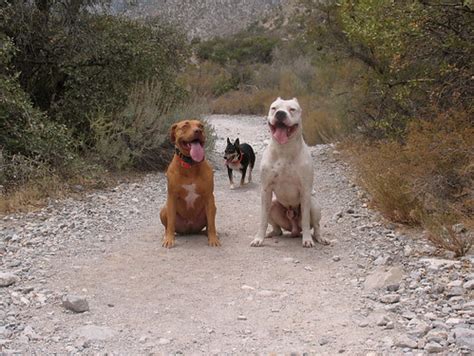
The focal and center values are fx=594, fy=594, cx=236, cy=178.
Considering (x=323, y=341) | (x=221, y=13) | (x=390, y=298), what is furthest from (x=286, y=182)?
(x=221, y=13)

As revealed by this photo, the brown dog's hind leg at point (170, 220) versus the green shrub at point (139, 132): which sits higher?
the green shrub at point (139, 132)

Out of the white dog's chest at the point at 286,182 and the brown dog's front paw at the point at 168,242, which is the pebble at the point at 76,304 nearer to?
the brown dog's front paw at the point at 168,242

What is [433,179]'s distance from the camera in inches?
249

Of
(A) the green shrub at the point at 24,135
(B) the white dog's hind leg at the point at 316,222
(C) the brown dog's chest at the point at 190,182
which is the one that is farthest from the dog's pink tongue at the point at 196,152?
(A) the green shrub at the point at 24,135

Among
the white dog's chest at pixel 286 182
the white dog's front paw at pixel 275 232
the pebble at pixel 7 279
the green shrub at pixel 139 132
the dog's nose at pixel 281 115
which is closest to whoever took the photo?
the pebble at pixel 7 279

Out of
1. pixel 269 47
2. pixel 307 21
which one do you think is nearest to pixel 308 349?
pixel 307 21

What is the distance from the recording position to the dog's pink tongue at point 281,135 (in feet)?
19.4

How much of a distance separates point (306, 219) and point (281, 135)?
0.93 m

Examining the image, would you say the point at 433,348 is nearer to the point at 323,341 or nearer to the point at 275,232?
the point at 323,341

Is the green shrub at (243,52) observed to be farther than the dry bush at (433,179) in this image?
Yes

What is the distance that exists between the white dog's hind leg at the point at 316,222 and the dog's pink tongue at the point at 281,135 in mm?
778

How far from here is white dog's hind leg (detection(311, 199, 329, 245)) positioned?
20.5 feet

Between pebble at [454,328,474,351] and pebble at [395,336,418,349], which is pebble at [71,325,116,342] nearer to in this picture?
pebble at [395,336,418,349]

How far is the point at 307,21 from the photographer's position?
12.5m
